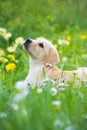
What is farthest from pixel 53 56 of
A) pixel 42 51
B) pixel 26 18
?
pixel 26 18

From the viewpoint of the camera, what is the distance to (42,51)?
20.9 feet

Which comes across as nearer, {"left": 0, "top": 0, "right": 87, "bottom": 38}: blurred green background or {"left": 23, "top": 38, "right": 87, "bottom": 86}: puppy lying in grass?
{"left": 23, "top": 38, "right": 87, "bottom": 86}: puppy lying in grass

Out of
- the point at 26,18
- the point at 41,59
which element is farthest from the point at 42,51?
the point at 26,18

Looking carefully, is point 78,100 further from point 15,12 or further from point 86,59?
point 15,12

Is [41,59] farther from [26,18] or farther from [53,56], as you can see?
[26,18]

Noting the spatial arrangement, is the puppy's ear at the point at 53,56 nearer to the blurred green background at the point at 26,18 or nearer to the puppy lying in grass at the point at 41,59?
the puppy lying in grass at the point at 41,59

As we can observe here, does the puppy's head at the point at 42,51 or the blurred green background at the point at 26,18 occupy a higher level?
the blurred green background at the point at 26,18

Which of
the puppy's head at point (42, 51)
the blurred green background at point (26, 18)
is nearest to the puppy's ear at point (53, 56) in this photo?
the puppy's head at point (42, 51)

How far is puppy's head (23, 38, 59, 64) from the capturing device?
629 cm

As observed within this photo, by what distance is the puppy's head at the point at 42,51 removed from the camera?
6285 millimetres

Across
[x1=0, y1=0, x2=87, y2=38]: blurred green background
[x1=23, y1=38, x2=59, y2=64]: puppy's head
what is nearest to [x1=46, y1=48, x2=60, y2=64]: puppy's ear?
[x1=23, y1=38, x2=59, y2=64]: puppy's head

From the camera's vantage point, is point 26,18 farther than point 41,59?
Yes

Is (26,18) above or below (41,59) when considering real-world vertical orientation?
above

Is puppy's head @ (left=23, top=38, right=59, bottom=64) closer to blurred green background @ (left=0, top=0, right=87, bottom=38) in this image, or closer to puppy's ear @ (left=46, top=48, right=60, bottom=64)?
puppy's ear @ (left=46, top=48, right=60, bottom=64)
